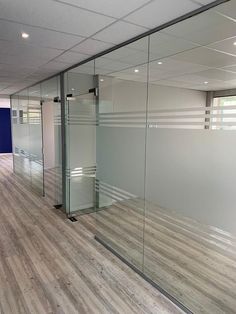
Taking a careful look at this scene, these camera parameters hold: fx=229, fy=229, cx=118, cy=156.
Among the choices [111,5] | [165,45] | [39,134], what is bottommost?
[39,134]

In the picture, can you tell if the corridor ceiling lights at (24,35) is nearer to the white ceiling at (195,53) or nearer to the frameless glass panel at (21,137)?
the white ceiling at (195,53)

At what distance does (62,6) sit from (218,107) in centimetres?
158

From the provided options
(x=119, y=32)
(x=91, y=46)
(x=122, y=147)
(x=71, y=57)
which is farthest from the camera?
(x=71, y=57)

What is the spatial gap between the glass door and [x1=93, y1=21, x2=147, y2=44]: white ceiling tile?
1.53m

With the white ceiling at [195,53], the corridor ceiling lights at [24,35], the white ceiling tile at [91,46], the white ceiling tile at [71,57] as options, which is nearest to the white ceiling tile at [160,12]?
the white ceiling at [195,53]

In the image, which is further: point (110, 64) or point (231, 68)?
point (110, 64)

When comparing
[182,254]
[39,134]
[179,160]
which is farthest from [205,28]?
[39,134]

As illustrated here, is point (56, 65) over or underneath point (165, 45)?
over

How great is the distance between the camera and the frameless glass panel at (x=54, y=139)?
4773 mm

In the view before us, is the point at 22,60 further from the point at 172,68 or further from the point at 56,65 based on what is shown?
the point at 172,68

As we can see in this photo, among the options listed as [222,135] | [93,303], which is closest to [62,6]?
[222,135]

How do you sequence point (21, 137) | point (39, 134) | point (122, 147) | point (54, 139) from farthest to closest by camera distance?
1. point (21, 137)
2. point (39, 134)
3. point (54, 139)
4. point (122, 147)

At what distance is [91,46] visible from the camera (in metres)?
2.98

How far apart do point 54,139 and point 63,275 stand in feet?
10.3
